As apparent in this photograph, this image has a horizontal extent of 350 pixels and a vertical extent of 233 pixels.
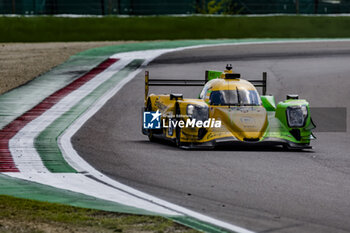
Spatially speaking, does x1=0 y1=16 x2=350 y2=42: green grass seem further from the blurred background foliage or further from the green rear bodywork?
the green rear bodywork

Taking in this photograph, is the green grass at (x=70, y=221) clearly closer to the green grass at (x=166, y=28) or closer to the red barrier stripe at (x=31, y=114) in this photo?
the red barrier stripe at (x=31, y=114)

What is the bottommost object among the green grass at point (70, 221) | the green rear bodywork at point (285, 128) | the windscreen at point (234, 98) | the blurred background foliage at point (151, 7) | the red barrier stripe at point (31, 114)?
the red barrier stripe at point (31, 114)

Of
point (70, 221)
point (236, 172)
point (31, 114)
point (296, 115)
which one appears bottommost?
point (31, 114)

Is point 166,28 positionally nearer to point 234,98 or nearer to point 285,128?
point 234,98

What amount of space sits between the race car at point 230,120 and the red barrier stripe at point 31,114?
3.13m

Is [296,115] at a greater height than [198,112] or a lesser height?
lesser

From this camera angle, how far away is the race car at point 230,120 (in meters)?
14.6

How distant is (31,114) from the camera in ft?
66.2

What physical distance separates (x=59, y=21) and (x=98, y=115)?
15.9 m

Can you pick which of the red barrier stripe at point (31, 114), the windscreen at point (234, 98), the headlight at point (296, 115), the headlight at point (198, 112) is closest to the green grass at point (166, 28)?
the red barrier stripe at point (31, 114)

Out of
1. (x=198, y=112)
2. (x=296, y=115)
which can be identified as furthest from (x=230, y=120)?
(x=296, y=115)

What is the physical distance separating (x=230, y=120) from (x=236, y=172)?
9.02 ft

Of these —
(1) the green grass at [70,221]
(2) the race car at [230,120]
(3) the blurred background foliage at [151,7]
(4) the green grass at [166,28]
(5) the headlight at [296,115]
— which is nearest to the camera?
(1) the green grass at [70,221]

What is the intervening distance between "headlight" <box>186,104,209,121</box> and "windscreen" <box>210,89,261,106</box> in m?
0.58
